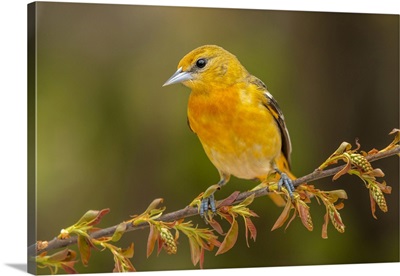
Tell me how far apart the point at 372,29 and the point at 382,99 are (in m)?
0.43

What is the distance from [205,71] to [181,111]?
30cm

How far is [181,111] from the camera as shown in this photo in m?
4.48

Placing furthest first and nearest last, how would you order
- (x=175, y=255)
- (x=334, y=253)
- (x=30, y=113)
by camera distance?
(x=334, y=253) < (x=175, y=255) < (x=30, y=113)

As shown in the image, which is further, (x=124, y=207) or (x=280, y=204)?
(x=280, y=204)

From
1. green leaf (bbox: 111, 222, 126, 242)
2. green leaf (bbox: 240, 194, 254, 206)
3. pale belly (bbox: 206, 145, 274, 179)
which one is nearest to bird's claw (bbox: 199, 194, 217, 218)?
green leaf (bbox: 240, 194, 254, 206)

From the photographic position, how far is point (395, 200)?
4992 millimetres

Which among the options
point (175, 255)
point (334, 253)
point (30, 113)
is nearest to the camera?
point (30, 113)

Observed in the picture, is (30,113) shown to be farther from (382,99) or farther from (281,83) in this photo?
(382,99)

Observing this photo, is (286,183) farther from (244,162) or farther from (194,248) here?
(194,248)

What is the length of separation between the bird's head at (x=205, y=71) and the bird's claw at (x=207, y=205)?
0.61 metres

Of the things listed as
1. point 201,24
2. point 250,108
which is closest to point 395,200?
point 250,108

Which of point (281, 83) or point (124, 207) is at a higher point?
point (281, 83)

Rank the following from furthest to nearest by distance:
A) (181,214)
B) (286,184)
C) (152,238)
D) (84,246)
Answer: (286,184) → (181,214) → (152,238) → (84,246)


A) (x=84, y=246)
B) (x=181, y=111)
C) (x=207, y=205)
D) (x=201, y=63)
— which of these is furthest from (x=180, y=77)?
(x=84, y=246)
